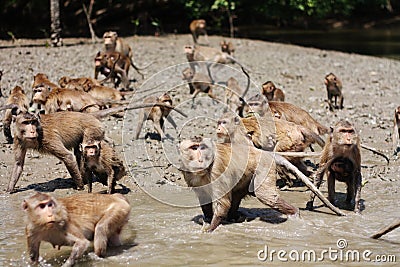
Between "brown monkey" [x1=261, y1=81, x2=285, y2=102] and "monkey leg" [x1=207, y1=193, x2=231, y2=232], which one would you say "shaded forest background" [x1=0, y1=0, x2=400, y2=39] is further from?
"monkey leg" [x1=207, y1=193, x2=231, y2=232]

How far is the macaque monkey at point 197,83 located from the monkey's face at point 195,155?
7397 mm

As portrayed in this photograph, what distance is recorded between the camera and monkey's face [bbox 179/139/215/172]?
7.11m

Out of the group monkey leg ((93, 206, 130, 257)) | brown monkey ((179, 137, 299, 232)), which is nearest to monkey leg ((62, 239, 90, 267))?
monkey leg ((93, 206, 130, 257))

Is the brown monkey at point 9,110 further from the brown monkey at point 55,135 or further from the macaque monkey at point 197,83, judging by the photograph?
the macaque monkey at point 197,83

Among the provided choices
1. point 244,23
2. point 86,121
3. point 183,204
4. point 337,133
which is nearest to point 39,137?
point 86,121

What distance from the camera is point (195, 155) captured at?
7125mm

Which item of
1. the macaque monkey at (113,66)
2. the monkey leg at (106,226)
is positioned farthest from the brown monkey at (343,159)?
the macaque monkey at (113,66)

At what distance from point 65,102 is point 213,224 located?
14.5ft

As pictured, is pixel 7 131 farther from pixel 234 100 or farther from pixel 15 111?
pixel 234 100

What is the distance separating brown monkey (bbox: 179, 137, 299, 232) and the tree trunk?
15.2m

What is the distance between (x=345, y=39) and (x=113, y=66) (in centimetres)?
1901

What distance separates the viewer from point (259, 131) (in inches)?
377

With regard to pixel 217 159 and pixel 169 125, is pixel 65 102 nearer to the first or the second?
pixel 169 125
